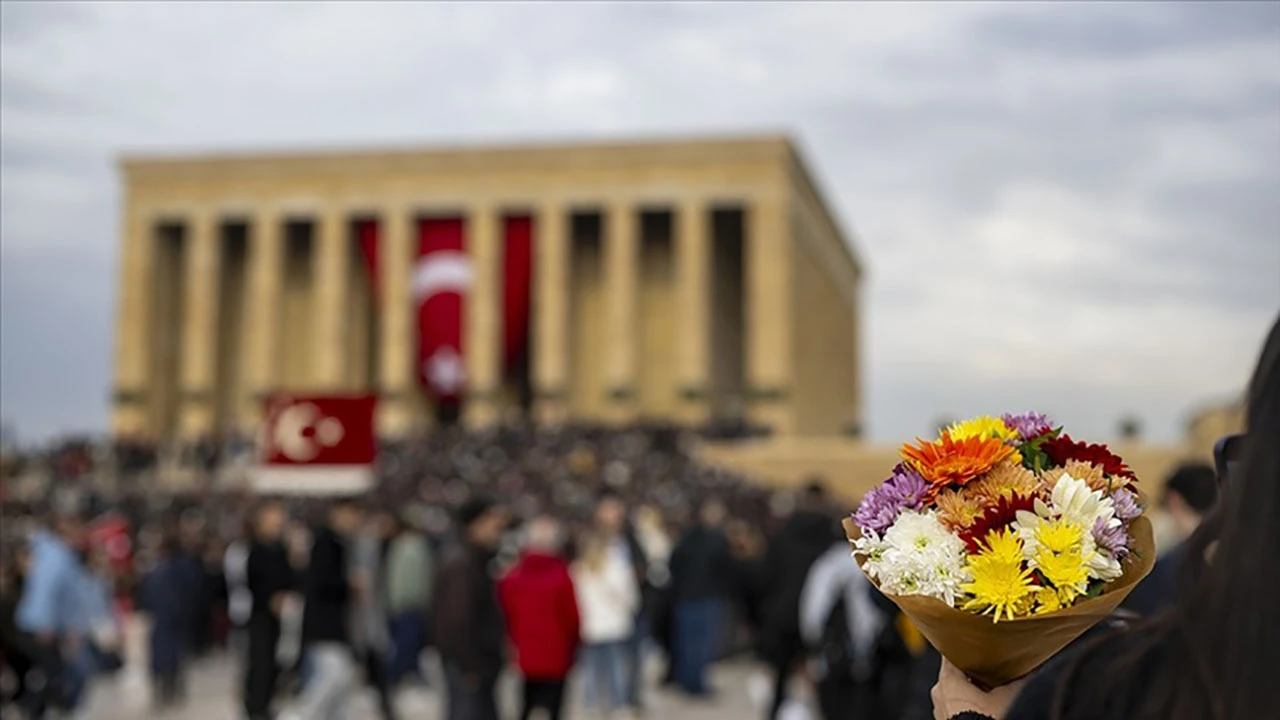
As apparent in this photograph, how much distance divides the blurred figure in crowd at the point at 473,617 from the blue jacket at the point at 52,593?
3308 millimetres

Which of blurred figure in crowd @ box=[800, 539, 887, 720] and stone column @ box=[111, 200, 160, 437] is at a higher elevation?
stone column @ box=[111, 200, 160, 437]

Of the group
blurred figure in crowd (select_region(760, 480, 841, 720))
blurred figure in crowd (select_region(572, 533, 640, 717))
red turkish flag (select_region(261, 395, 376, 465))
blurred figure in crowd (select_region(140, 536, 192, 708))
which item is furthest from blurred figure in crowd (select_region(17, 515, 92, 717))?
red turkish flag (select_region(261, 395, 376, 465))

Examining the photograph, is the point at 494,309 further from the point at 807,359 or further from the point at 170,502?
the point at 170,502

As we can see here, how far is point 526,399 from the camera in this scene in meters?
49.7

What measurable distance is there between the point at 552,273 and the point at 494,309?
7.21ft

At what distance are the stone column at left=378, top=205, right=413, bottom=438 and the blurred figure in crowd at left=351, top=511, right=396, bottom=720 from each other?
33.8 m

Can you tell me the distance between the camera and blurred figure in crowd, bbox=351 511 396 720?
34.9 ft

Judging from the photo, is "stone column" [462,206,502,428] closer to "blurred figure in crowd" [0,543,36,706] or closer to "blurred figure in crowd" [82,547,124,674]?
"blurred figure in crowd" [82,547,124,674]

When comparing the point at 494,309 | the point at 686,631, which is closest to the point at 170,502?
the point at 686,631

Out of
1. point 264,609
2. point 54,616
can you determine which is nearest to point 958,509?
point 264,609

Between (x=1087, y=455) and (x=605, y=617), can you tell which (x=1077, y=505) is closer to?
(x=1087, y=455)

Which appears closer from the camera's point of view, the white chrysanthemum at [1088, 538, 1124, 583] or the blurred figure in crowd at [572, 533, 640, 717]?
the white chrysanthemum at [1088, 538, 1124, 583]

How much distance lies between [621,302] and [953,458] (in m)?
44.1

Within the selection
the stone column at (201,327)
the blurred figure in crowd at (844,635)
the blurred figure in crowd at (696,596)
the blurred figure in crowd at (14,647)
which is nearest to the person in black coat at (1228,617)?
the blurred figure in crowd at (844,635)
